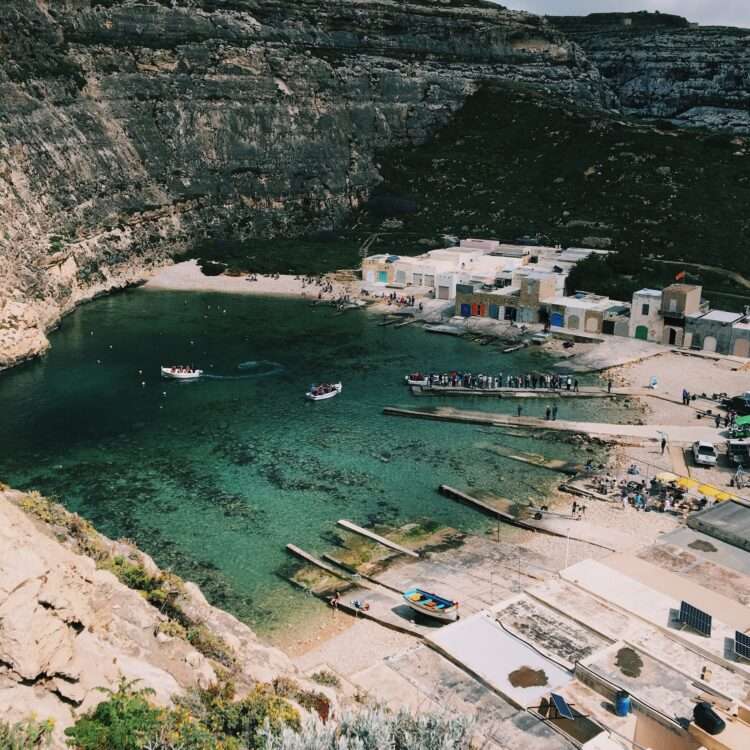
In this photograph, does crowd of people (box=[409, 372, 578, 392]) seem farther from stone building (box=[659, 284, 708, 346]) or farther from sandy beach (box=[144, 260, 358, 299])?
sandy beach (box=[144, 260, 358, 299])

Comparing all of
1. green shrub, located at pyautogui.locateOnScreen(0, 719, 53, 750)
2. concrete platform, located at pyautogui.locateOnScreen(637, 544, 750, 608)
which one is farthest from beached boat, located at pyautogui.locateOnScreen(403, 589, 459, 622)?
green shrub, located at pyautogui.locateOnScreen(0, 719, 53, 750)

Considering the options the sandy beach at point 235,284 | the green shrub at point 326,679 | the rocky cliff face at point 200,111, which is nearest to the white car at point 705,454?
the green shrub at point 326,679

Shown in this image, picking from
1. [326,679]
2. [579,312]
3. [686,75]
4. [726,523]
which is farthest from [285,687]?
[686,75]

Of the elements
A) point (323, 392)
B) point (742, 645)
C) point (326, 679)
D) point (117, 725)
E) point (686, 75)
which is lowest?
point (323, 392)

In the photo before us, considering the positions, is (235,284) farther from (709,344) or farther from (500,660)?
(500,660)

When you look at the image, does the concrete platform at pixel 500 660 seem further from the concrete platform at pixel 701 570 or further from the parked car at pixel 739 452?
the parked car at pixel 739 452
